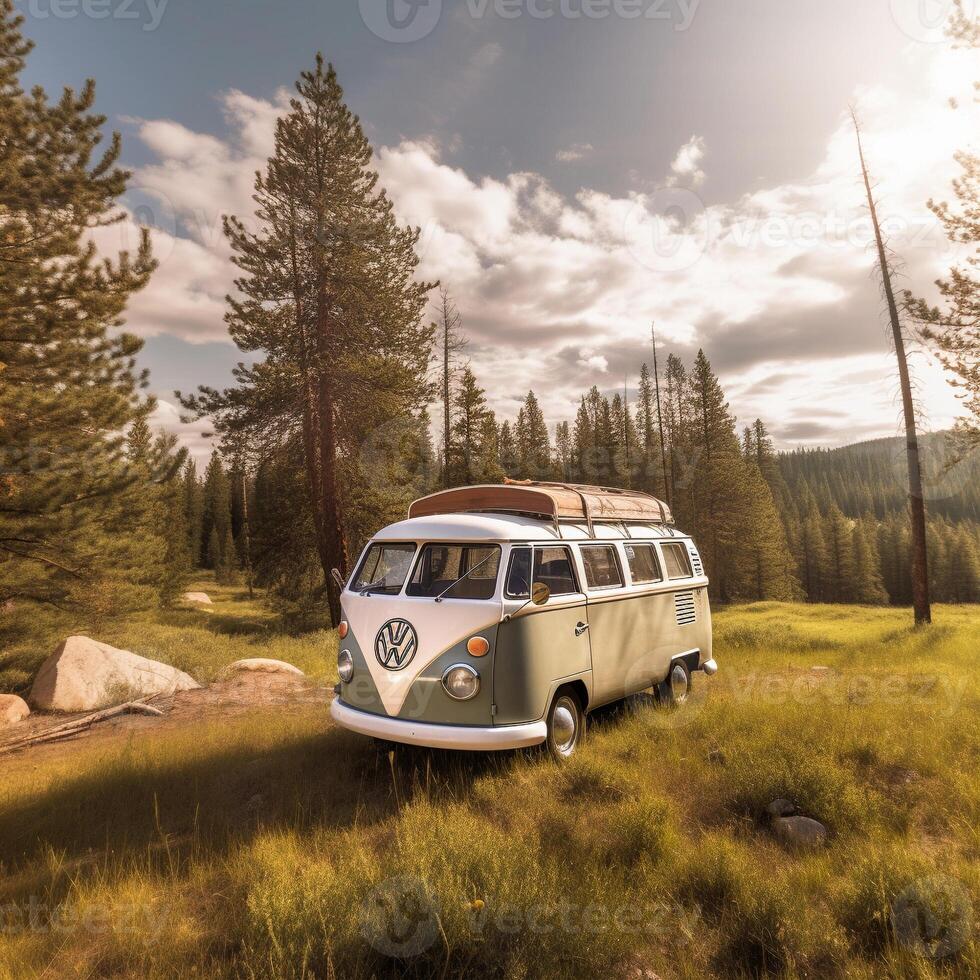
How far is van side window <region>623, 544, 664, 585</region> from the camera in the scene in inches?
299

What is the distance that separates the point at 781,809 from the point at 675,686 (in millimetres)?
3433

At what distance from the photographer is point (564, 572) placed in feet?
20.6

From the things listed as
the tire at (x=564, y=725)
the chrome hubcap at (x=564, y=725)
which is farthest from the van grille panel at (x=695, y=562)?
the chrome hubcap at (x=564, y=725)

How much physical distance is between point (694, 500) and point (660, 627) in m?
33.3

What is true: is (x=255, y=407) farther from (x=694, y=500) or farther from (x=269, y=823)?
(x=694, y=500)

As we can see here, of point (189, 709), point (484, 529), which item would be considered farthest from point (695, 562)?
point (189, 709)

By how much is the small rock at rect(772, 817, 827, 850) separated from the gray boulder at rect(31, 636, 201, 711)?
10.4m

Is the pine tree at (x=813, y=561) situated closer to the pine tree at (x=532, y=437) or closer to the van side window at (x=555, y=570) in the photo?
the pine tree at (x=532, y=437)

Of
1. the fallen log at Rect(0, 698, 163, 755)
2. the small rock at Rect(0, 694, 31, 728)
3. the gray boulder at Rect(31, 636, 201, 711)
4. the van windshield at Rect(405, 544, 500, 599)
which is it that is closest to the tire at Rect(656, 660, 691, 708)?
the van windshield at Rect(405, 544, 500, 599)

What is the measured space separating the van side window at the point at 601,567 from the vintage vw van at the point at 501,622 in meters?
0.02

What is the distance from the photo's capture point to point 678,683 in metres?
8.30

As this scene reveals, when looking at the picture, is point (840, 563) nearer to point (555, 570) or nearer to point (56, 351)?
point (555, 570)

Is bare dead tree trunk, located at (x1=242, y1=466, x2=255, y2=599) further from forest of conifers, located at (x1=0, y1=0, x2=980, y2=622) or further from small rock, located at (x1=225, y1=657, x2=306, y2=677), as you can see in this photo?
small rock, located at (x1=225, y1=657, x2=306, y2=677)

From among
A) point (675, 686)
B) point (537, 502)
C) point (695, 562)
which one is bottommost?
point (675, 686)
